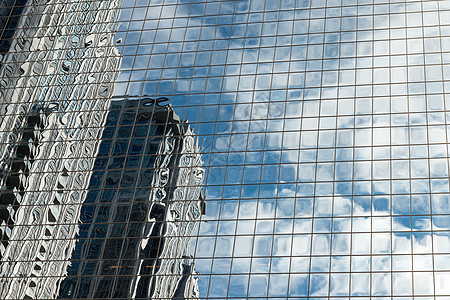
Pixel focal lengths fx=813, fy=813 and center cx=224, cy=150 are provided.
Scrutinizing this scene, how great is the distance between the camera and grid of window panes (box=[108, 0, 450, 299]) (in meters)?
41.9

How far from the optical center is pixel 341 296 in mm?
40562

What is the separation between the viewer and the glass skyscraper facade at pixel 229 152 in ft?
139

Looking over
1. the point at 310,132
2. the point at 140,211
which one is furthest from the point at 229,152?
the point at 140,211

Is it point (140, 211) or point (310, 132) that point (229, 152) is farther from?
point (140, 211)

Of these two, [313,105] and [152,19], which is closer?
[313,105]

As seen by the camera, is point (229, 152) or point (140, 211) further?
point (229, 152)

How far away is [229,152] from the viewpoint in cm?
4744

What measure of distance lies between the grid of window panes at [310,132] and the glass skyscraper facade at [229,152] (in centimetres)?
10

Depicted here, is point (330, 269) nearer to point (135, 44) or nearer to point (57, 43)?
point (135, 44)

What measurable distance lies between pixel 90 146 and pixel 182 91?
22.0ft

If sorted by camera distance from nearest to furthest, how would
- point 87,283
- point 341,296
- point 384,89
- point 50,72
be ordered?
1. point 341,296
2. point 87,283
3. point 384,89
4. point 50,72

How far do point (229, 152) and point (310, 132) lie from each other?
485cm

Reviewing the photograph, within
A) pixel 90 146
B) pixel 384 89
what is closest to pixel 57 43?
pixel 90 146

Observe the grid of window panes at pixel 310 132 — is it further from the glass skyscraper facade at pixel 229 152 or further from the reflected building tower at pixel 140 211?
the reflected building tower at pixel 140 211
